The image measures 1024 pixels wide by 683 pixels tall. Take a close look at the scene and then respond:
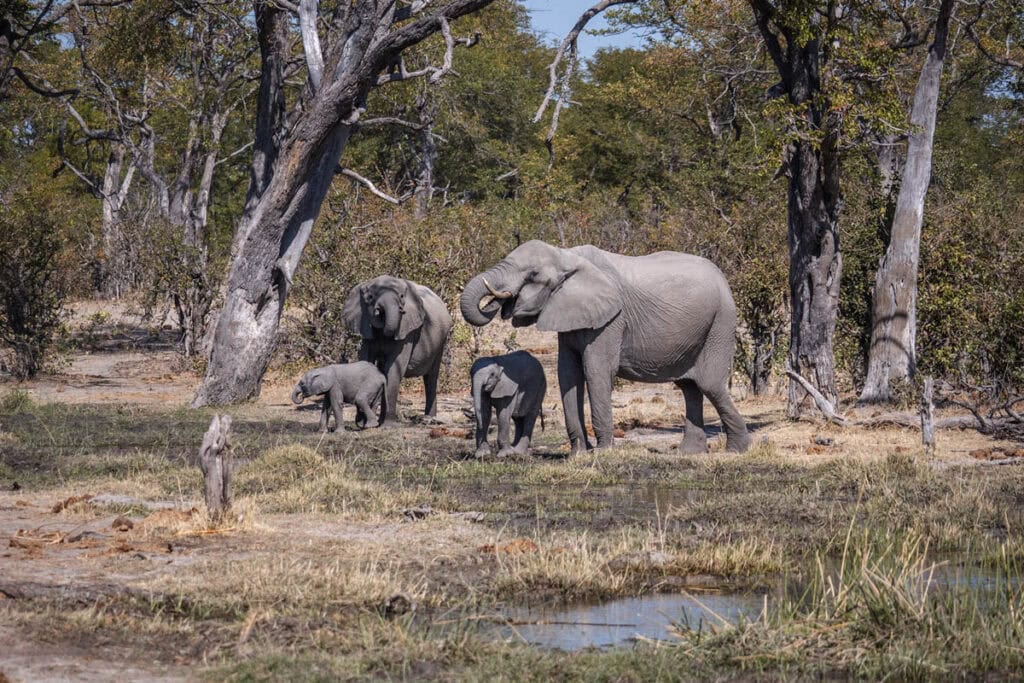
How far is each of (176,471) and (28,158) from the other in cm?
4053

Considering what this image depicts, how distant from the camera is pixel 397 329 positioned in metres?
17.0

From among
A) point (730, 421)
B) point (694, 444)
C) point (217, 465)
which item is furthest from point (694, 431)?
point (217, 465)

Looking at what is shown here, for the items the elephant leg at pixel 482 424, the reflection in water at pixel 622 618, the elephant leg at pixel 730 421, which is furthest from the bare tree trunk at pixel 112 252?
the reflection in water at pixel 622 618

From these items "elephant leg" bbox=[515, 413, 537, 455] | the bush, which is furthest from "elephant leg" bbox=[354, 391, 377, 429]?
the bush

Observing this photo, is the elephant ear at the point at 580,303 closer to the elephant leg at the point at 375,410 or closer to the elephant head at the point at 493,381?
the elephant head at the point at 493,381

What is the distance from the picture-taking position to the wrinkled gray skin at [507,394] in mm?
13398

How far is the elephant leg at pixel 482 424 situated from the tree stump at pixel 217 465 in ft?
15.1

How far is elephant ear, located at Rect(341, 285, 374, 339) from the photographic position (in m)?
17.0

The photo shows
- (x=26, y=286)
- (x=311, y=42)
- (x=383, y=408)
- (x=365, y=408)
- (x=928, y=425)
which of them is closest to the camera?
(x=928, y=425)

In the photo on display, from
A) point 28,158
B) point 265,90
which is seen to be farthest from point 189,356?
point 28,158

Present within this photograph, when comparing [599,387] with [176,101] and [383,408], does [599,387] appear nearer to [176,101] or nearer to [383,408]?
[383,408]

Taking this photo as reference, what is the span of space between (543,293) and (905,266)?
6.64 meters

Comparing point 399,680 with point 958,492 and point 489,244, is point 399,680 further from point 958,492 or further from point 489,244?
point 489,244

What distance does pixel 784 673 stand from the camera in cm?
628
